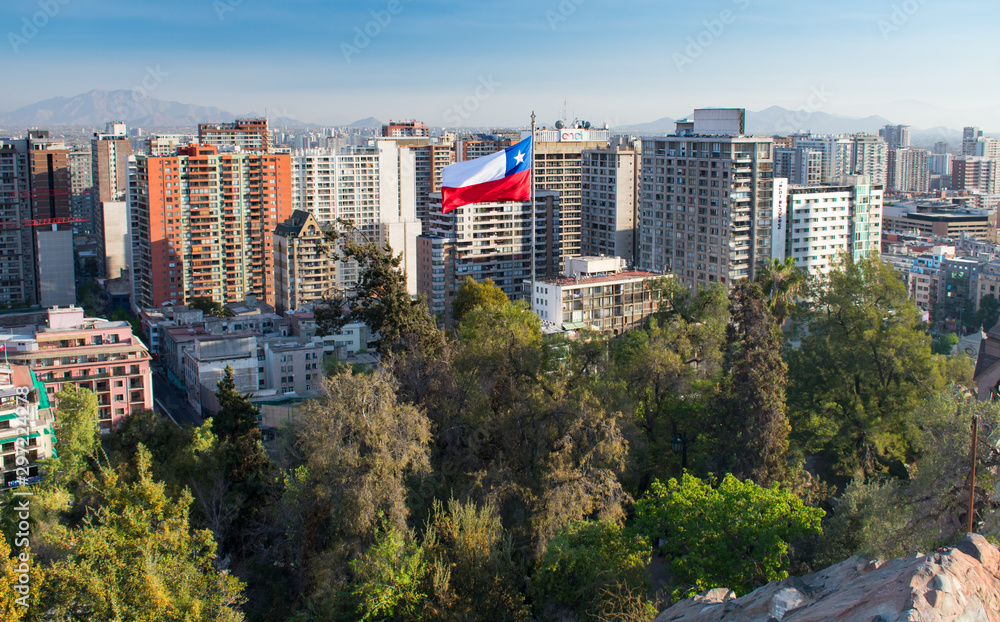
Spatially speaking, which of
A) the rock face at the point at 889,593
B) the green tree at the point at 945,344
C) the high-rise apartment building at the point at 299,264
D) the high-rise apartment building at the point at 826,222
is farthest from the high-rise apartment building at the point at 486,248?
the rock face at the point at 889,593

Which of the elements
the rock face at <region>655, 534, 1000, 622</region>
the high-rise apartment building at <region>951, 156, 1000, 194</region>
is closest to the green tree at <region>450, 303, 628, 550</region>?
the rock face at <region>655, 534, 1000, 622</region>

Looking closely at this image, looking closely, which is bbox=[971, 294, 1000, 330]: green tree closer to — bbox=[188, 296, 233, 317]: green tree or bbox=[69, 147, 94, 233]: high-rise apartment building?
bbox=[188, 296, 233, 317]: green tree

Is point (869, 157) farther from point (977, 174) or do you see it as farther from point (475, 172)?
point (475, 172)

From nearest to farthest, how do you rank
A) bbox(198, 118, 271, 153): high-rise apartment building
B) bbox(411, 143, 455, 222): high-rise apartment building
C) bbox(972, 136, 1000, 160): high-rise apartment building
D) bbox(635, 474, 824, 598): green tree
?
bbox(635, 474, 824, 598): green tree, bbox(411, 143, 455, 222): high-rise apartment building, bbox(198, 118, 271, 153): high-rise apartment building, bbox(972, 136, 1000, 160): high-rise apartment building

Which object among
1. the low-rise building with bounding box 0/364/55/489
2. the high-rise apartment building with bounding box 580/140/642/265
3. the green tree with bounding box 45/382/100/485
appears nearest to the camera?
the green tree with bounding box 45/382/100/485

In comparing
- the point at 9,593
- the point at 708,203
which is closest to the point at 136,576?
the point at 9,593

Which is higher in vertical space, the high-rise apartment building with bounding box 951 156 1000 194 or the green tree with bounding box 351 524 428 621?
the high-rise apartment building with bounding box 951 156 1000 194
